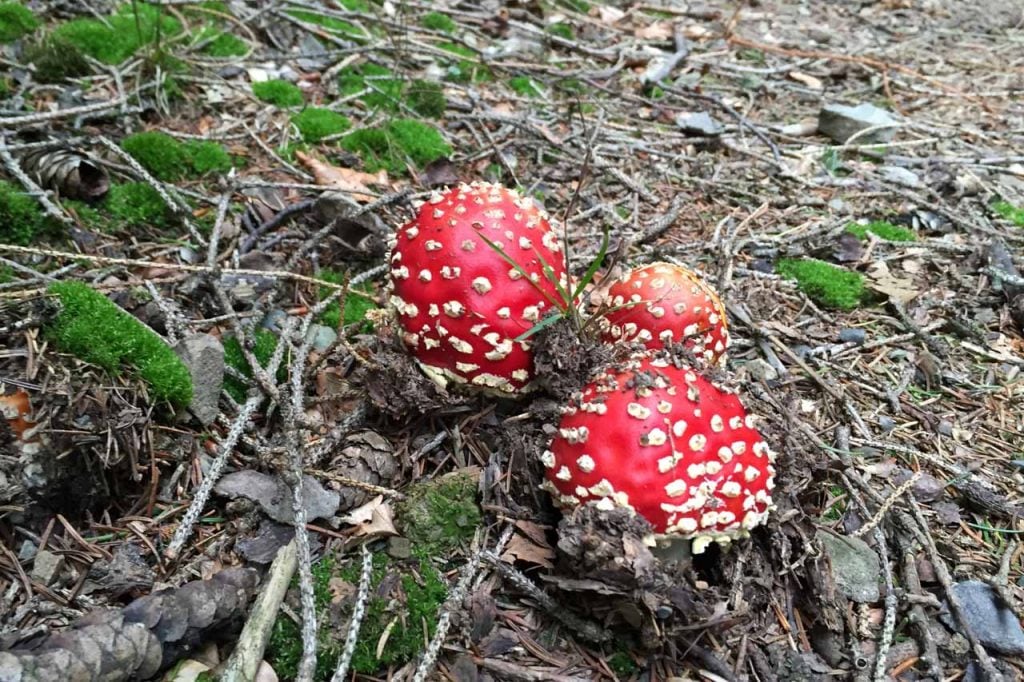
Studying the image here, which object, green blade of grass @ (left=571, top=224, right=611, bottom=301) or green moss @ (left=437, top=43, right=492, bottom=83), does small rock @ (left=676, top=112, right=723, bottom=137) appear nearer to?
green moss @ (left=437, top=43, right=492, bottom=83)

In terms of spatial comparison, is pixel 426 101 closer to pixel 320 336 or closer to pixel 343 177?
pixel 343 177

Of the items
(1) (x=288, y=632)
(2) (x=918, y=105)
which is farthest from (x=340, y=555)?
(2) (x=918, y=105)

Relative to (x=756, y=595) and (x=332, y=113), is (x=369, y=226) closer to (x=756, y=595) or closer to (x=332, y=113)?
(x=332, y=113)

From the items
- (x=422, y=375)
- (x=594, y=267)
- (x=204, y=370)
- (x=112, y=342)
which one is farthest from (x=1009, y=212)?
(x=112, y=342)

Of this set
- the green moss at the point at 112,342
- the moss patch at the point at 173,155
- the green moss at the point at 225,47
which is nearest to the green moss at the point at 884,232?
the moss patch at the point at 173,155

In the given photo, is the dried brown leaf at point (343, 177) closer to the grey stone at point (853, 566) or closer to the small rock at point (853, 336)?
the small rock at point (853, 336)
